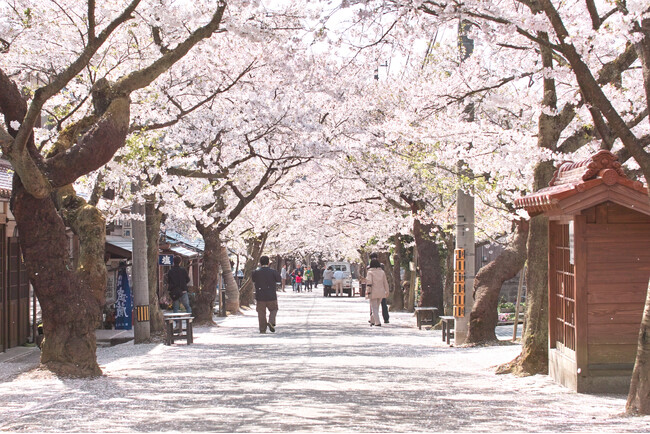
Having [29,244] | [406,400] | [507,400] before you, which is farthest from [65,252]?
[507,400]

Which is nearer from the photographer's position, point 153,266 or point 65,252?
point 65,252

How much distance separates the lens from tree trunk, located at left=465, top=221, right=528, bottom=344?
53.5 ft

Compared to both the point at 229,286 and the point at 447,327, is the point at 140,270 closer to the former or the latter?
the point at 447,327

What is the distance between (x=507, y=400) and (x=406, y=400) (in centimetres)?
117

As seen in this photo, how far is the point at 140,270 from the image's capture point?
16938mm

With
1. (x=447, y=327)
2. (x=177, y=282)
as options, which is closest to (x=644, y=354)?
(x=447, y=327)

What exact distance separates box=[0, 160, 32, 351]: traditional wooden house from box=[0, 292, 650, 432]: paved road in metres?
2.24

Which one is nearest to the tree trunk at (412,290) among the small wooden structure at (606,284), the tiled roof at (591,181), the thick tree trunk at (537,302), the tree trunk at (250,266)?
the tree trunk at (250,266)

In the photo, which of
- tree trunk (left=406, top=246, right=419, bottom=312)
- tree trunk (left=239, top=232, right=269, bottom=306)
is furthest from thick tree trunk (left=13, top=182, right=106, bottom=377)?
tree trunk (left=239, top=232, right=269, bottom=306)

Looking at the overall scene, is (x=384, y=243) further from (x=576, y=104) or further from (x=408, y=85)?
(x=576, y=104)

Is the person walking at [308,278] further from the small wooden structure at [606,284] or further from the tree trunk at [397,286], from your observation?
the small wooden structure at [606,284]

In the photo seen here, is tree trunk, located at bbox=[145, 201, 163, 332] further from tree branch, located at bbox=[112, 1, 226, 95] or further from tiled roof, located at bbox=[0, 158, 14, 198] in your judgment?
tree branch, located at bbox=[112, 1, 226, 95]

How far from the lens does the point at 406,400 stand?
8969 mm

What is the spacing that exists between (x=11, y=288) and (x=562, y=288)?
1102 centimetres
